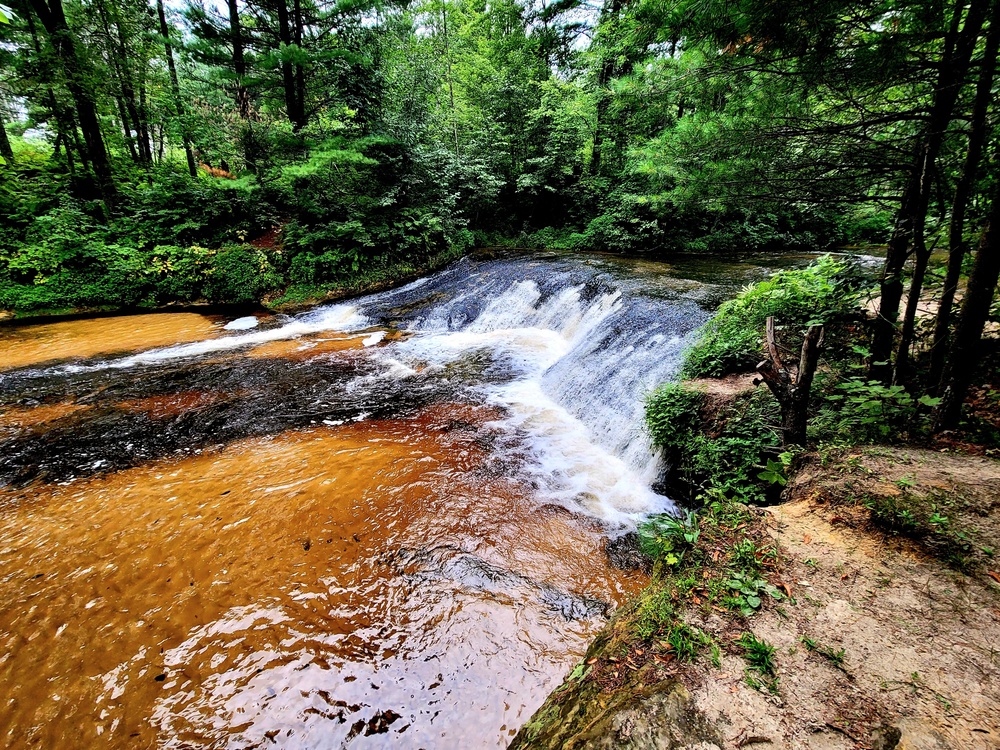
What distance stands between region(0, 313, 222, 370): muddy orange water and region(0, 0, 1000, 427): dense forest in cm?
100

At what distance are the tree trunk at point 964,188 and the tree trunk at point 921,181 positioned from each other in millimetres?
106

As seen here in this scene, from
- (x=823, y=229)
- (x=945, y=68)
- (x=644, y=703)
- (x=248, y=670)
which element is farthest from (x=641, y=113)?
(x=823, y=229)

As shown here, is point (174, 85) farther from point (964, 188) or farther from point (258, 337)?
point (964, 188)

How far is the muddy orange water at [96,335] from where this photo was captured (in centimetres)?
846

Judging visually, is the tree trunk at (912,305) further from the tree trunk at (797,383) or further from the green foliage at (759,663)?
the green foliage at (759,663)

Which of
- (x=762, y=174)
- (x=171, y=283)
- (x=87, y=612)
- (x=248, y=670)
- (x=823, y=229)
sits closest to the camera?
(x=248, y=670)

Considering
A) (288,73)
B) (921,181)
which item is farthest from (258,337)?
(921,181)

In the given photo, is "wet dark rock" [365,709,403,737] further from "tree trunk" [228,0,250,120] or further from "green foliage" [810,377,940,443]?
"tree trunk" [228,0,250,120]

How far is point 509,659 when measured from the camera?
301 cm

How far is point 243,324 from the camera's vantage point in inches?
422

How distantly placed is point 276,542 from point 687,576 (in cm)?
366

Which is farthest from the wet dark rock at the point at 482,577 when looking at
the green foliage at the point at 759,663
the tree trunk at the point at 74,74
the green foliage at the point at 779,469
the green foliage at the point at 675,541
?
the tree trunk at the point at 74,74

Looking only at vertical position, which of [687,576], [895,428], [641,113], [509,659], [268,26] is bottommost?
[509,659]

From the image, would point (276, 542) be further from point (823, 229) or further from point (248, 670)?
point (823, 229)
